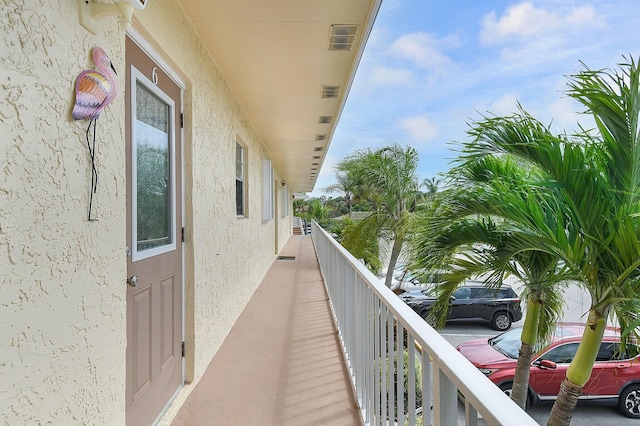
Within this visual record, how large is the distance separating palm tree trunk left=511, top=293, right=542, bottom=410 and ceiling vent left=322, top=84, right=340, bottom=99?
113 inches

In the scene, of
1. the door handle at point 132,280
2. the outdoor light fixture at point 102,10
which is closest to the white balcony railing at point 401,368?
the door handle at point 132,280

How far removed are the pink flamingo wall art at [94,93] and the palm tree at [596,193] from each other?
2.55m

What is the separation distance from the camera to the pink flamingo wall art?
4.10 feet

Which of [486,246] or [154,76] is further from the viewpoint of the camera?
[486,246]

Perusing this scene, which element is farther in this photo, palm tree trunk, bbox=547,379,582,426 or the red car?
the red car

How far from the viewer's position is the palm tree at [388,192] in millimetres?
8422

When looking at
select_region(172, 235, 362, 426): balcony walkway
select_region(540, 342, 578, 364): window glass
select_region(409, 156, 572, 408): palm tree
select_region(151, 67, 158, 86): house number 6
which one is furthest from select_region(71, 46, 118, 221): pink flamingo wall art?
select_region(540, 342, 578, 364): window glass

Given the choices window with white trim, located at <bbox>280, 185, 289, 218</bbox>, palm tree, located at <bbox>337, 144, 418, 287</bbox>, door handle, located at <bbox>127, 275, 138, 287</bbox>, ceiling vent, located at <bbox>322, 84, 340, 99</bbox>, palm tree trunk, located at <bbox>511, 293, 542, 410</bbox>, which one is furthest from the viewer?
window with white trim, located at <bbox>280, 185, 289, 218</bbox>

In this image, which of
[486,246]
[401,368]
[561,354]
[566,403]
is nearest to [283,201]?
[561,354]

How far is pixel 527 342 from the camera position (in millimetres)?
3584

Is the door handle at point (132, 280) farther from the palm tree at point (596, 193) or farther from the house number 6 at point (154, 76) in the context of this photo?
the palm tree at point (596, 193)

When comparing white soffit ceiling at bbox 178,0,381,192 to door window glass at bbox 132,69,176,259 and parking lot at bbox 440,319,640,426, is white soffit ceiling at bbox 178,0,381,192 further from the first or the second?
parking lot at bbox 440,319,640,426

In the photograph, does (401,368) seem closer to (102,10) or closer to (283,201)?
(102,10)

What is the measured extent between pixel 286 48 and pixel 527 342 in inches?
140
